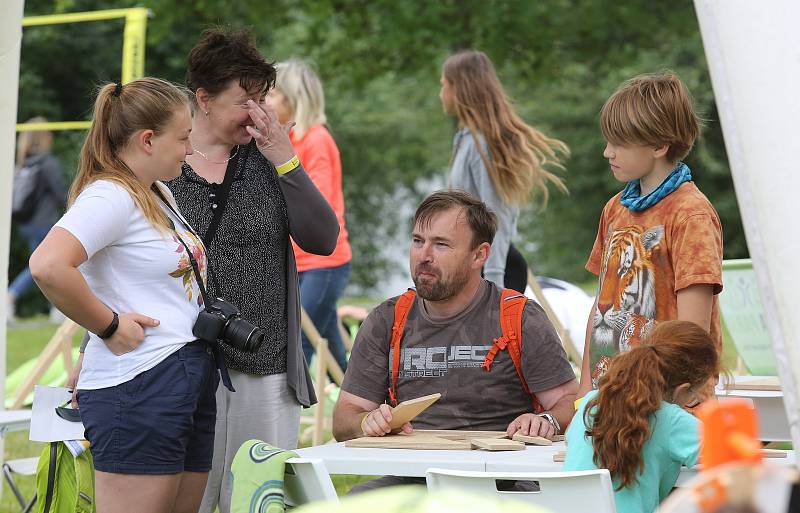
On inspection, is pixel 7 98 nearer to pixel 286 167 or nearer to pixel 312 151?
pixel 312 151

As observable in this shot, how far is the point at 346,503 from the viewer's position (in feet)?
3.70

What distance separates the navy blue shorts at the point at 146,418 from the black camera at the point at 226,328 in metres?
0.08

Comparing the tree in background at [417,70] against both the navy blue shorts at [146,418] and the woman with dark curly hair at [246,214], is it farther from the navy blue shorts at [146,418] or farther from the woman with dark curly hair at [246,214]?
the navy blue shorts at [146,418]

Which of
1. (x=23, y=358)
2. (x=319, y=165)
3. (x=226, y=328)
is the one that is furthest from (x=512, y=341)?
(x=23, y=358)


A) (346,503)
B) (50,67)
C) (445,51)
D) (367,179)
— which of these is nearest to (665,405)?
(346,503)

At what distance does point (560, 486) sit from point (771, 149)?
88cm

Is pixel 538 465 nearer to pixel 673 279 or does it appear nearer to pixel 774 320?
pixel 673 279

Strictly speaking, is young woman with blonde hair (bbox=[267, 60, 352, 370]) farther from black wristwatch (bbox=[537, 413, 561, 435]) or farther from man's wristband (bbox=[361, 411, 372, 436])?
black wristwatch (bbox=[537, 413, 561, 435])

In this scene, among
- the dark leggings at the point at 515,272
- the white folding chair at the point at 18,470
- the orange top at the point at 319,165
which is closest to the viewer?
the white folding chair at the point at 18,470

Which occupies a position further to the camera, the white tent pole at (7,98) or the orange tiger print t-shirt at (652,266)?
the white tent pole at (7,98)

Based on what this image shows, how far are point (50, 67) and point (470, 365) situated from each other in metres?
18.6

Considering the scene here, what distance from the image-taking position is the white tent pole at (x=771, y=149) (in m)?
2.02

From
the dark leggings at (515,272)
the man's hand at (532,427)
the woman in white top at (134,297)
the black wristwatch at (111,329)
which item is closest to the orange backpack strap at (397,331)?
the man's hand at (532,427)

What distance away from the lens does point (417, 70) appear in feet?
46.6
